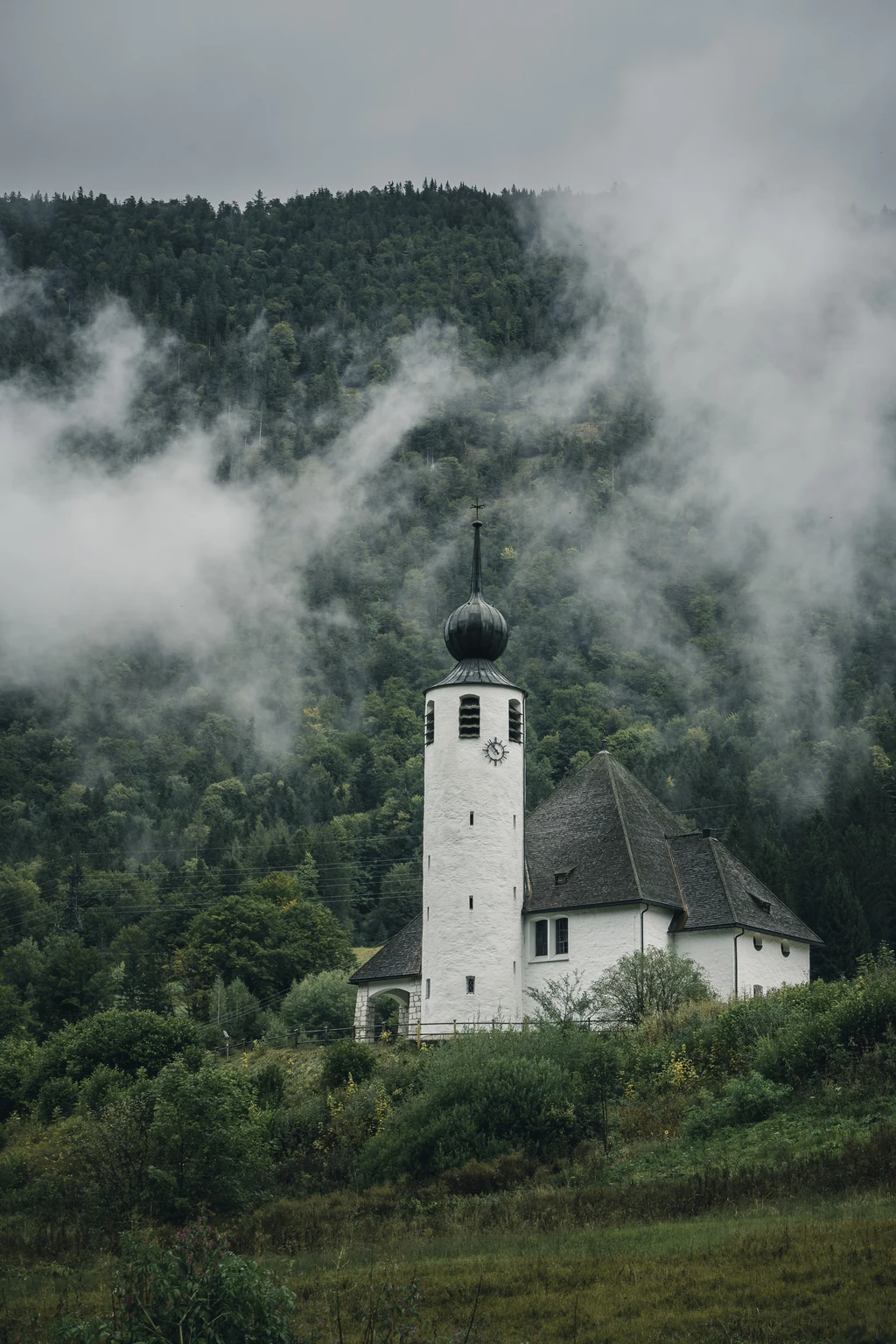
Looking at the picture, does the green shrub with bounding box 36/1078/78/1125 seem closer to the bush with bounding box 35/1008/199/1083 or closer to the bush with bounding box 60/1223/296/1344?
the bush with bounding box 35/1008/199/1083

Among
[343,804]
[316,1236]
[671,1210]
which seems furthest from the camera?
[343,804]

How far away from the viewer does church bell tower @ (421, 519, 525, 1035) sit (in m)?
53.5

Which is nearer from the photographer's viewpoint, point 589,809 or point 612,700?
point 589,809

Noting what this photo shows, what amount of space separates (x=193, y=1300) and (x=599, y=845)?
38161mm

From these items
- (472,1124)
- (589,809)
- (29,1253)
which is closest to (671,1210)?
(472,1124)

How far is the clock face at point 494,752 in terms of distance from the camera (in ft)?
183

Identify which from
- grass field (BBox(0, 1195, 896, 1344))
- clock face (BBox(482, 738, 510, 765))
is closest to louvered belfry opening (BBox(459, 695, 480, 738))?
clock face (BBox(482, 738, 510, 765))

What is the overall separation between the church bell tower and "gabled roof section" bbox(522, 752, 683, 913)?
1362mm

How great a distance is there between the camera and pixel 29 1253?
111 ft

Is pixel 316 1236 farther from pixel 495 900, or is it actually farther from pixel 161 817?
pixel 161 817

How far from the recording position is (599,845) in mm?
57156

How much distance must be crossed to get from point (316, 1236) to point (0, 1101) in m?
27.2

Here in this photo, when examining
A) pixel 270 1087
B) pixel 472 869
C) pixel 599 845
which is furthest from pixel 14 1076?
Answer: pixel 599 845

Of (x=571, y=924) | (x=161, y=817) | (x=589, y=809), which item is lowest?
(x=571, y=924)
